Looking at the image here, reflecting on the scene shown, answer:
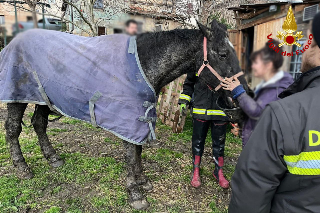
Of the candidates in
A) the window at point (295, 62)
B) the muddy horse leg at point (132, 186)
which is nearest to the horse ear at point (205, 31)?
the window at point (295, 62)

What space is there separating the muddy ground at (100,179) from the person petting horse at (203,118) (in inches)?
9.2

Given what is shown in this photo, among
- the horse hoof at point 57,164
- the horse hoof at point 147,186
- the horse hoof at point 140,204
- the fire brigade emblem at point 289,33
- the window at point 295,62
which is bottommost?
the horse hoof at point 140,204

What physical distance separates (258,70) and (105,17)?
4.78 m

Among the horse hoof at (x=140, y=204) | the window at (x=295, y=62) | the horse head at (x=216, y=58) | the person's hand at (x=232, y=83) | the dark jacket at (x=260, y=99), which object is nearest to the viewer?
the dark jacket at (x=260, y=99)

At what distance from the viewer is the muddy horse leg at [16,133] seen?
3.54 metres

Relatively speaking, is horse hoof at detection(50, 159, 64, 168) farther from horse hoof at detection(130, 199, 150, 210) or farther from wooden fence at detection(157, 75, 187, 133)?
wooden fence at detection(157, 75, 187, 133)

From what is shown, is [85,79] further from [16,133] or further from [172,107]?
[172,107]

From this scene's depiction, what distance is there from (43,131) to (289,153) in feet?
13.4

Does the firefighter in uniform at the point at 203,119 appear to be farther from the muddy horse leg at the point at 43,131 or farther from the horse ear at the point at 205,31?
the muddy horse leg at the point at 43,131

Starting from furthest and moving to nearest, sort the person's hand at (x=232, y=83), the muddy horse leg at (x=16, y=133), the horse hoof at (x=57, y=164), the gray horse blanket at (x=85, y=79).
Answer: the horse hoof at (x=57, y=164), the muddy horse leg at (x=16, y=133), the gray horse blanket at (x=85, y=79), the person's hand at (x=232, y=83)

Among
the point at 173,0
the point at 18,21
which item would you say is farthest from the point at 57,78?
the point at 173,0

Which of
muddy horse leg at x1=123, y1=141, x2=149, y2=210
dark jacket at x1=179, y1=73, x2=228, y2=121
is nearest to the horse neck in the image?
dark jacket at x1=179, y1=73, x2=228, y2=121

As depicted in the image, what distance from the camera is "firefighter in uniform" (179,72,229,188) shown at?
3.17 m

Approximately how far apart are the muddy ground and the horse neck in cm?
168
